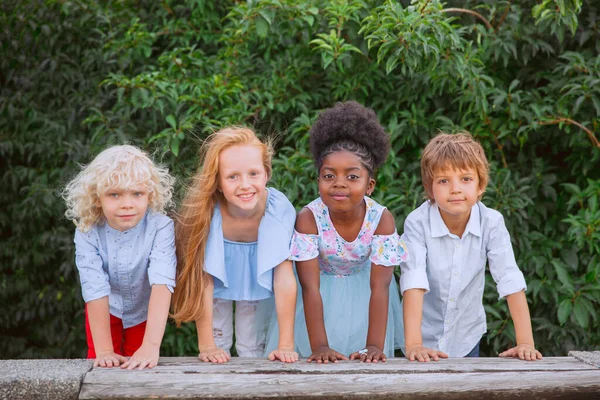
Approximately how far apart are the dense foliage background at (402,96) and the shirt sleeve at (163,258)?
18.5 inches

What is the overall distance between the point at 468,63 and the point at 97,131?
7.06 ft

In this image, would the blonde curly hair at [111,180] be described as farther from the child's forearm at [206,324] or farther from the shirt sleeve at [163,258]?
the child's forearm at [206,324]

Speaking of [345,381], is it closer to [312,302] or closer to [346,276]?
[312,302]

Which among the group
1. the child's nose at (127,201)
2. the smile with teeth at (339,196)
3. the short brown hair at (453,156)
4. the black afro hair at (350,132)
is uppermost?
the black afro hair at (350,132)

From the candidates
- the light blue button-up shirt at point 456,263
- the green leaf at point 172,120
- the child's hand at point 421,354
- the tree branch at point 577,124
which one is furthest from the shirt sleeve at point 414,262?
the green leaf at point 172,120

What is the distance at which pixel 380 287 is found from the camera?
3.16m

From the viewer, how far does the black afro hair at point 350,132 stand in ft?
10.4

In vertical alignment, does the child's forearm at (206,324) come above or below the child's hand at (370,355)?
above

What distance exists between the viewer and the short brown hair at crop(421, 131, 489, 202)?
3.21 metres

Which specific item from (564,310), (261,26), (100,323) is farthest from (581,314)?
(100,323)

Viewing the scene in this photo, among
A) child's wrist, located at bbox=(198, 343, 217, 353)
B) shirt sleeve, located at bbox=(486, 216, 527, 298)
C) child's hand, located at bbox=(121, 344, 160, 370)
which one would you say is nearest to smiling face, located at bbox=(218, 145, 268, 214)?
child's wrist, located at bbox=(198, 343, 217, 353)

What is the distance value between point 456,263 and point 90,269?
1595mm

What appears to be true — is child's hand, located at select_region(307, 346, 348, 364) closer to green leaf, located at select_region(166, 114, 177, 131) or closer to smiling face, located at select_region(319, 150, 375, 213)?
smiling face, located at select_region(319, 150, 375, 213)

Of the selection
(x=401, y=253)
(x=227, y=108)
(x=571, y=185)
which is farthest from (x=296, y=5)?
(x=571, y=185)
